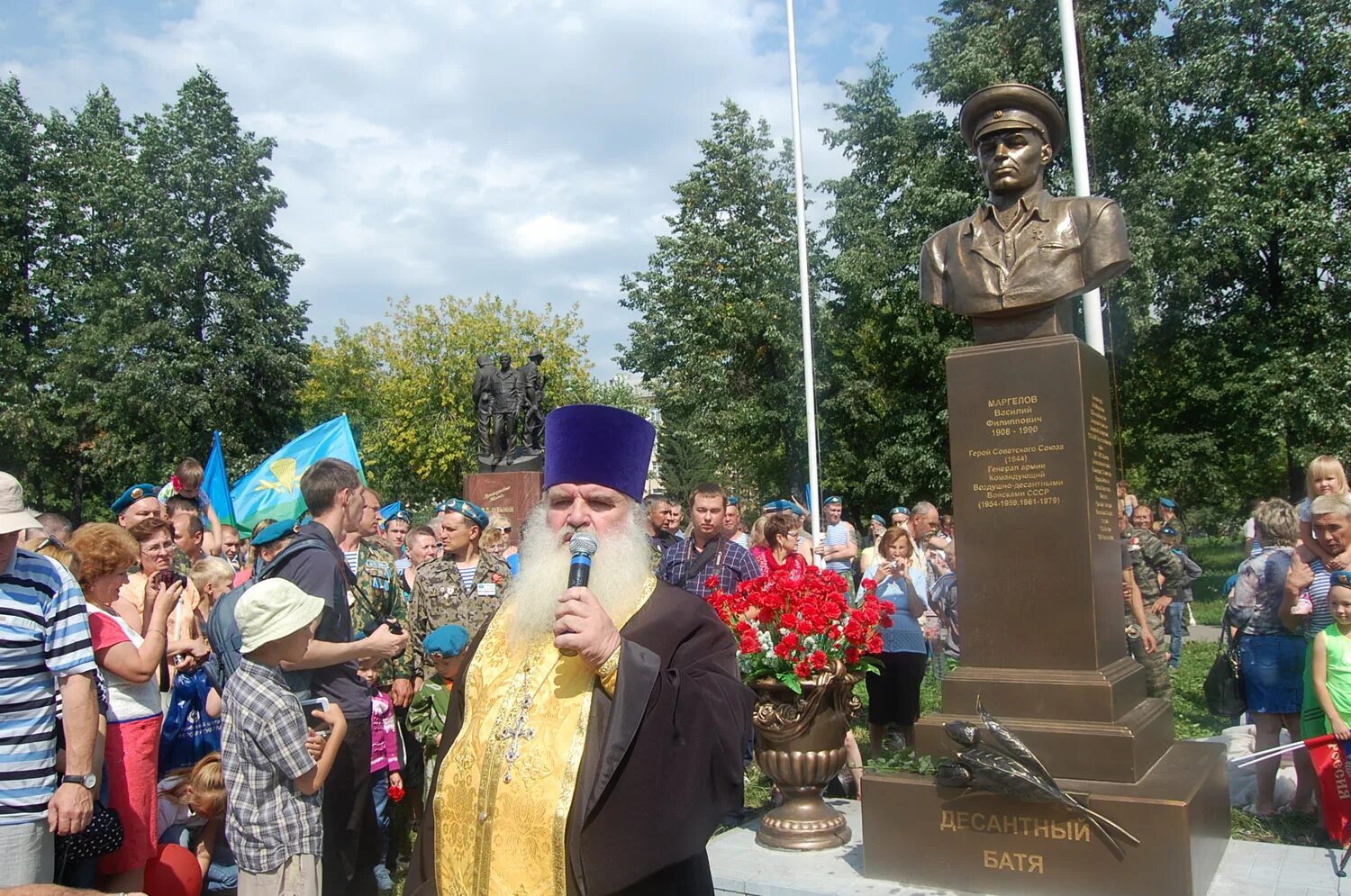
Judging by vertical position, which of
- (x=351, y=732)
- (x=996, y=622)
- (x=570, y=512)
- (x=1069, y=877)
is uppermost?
(x=570, y=512)

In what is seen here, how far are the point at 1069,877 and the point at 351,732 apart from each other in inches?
130

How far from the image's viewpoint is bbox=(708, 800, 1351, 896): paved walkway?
4754 millimetres

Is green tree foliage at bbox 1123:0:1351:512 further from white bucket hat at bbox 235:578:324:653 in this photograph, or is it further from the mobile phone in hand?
white bucket hat at bbox 235:578:324:653

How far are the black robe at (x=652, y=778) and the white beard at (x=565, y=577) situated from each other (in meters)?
0.27

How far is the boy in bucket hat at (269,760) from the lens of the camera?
412cm

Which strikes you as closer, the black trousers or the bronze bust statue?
the black trousers

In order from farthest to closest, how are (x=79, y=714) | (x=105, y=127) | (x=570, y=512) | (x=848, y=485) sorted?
1. (x=105, y=127)
2. (x=848, y=485)
3. (x=79, y=714)
4. (x=570, y=512)

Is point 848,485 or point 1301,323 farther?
point 848,485

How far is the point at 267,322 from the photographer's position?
34094 mm

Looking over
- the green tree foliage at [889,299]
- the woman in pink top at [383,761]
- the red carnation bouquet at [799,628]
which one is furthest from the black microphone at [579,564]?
the green tree foliage at [889,299]

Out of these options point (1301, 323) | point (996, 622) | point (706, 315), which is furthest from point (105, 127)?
point (996, 622)

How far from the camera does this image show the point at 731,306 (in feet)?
104

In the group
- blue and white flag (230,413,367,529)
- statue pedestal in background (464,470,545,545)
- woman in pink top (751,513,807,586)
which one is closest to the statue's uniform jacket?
woman in pink top (751,513,807,586)

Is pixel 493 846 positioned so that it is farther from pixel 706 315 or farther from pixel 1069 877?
pixel 706 315
